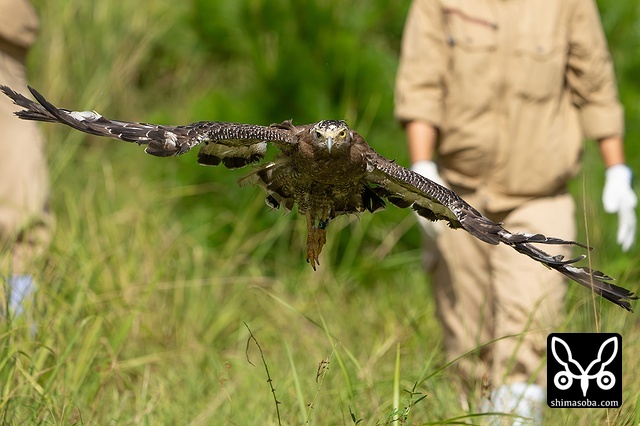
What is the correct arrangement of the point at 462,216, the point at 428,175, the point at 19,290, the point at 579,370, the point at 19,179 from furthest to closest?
the point at 19,179, the point at 428,175, the point at 19,290, the point at 579,370, the point at 462,216

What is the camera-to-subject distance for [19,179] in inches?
174

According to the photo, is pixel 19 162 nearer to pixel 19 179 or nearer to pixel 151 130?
pixel 19 179

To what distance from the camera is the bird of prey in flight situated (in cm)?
273

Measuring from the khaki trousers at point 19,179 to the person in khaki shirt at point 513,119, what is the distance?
1700mm

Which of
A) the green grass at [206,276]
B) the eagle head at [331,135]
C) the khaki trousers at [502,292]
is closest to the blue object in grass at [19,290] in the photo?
the green grass at [206,276]

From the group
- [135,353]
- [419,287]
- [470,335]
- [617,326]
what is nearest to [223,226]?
[419,287]

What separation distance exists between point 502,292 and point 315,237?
136 cm

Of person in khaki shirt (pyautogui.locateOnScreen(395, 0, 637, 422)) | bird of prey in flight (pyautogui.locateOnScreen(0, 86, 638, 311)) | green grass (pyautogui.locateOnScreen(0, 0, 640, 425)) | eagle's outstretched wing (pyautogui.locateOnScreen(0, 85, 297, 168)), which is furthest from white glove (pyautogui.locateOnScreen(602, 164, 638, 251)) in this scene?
eagle's outstretched wing (pyautogui.locateOnScreen(0, 85, 297, 168))

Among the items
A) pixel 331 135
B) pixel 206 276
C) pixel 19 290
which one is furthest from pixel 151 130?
pixel 206 276

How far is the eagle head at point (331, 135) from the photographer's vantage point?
2963 mm

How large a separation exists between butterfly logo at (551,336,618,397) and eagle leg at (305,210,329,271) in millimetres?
857

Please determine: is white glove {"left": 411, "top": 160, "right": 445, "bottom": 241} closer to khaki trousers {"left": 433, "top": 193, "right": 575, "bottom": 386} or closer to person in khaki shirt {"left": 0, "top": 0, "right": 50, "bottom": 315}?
khaki trousers {"left": 433, "top": 193, "right": 575, "bottom": 386}

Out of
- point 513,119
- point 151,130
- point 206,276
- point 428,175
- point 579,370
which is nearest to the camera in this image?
point 151,130

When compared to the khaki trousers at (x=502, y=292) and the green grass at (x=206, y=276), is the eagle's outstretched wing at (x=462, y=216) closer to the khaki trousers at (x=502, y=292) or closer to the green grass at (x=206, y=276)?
the green grass at (x=206, y=276)
